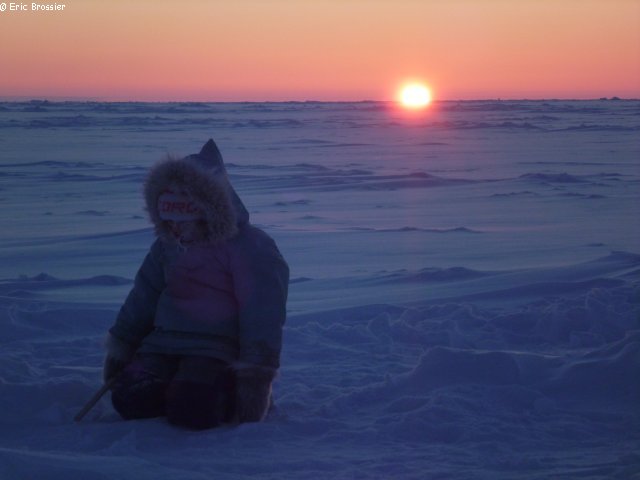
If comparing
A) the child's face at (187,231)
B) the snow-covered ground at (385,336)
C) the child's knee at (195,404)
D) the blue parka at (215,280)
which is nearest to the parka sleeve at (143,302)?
the blue parka at (215,280)

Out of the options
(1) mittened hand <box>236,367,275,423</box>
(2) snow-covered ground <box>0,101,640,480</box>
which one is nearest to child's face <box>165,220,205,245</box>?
(1) mittened hand <box>236,367,275,423</box>

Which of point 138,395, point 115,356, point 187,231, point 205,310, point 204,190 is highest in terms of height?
point 204,190

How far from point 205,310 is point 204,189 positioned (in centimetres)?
50

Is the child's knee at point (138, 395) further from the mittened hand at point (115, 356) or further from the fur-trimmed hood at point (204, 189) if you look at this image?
the fur-trimmed hood at point (204, 189)

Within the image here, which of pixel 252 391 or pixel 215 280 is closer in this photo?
pixel 252 391

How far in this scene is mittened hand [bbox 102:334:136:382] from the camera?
3754 mm

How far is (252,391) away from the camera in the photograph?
3379mm

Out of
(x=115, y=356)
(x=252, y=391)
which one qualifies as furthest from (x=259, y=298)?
(x=115, y=356)

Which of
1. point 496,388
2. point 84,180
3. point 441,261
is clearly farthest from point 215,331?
point 84,180

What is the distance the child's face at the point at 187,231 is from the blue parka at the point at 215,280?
1.2 inches

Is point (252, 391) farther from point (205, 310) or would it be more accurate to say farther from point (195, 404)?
point (205, 310)

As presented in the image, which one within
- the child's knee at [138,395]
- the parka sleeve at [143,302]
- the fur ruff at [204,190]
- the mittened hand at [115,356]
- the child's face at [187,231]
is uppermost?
the fur ruff at [204,190]

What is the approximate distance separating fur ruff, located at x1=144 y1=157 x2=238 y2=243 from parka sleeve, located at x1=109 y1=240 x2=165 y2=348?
8.0 inches

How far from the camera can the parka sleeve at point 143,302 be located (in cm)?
369
